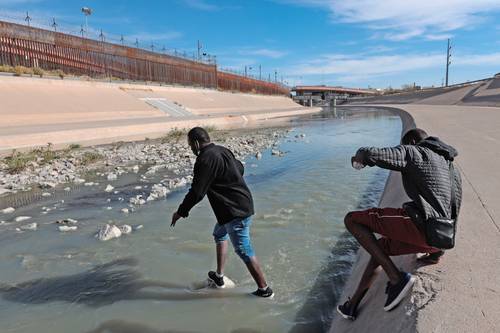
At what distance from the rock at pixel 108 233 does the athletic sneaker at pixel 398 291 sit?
17.1ft

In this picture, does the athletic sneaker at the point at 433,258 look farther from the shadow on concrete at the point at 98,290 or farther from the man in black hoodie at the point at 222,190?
the shadow on concrete at the point at 98,290

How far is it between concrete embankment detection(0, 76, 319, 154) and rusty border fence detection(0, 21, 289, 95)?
5.00 meters

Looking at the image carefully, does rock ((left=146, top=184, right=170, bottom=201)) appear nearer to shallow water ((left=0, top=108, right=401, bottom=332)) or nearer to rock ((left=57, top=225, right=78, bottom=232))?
shallow water ((left=0, top=108, right=401, bottom=332))

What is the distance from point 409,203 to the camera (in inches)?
128

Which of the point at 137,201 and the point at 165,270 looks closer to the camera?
the point at 165,270

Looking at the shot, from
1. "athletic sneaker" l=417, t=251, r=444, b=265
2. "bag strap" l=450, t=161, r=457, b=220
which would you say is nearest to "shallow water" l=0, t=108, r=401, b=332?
A: "athletic sneaker" l=417, t=251, r=444, b=265

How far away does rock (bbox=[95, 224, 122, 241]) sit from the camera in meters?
7.00

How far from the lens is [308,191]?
10.5 m

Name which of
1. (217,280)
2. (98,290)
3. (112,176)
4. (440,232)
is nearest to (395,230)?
(440,232)

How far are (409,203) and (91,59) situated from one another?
1893 inches

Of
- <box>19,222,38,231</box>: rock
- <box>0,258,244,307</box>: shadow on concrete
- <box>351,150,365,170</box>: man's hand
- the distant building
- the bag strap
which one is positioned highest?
the distant building

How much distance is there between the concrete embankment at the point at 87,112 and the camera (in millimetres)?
19750

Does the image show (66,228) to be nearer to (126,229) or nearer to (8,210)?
(126,229)

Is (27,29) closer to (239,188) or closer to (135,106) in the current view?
(135,106)
